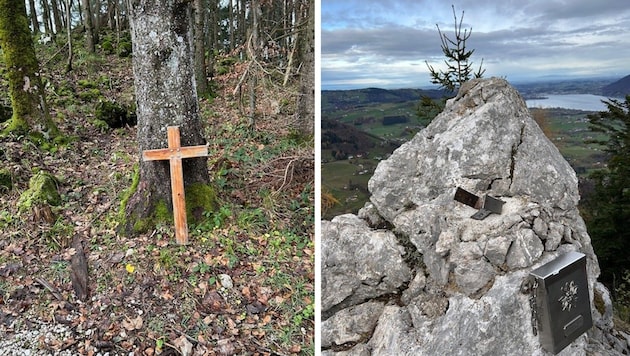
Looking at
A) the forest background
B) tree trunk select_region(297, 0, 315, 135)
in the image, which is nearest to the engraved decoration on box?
the forest background

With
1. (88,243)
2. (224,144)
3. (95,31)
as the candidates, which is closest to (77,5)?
(95,31)

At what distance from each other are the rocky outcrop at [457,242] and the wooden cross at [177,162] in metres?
0.96

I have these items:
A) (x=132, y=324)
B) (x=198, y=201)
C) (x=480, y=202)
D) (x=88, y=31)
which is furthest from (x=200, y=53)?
(x=480, y=202)

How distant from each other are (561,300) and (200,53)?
5164 millimetres

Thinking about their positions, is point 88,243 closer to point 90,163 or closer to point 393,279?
point 90,163

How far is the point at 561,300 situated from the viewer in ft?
6.50

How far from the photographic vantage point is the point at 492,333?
6.44 feet

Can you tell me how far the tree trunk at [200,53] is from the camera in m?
5.66

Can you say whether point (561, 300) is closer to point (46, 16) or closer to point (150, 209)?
point (150, 209)

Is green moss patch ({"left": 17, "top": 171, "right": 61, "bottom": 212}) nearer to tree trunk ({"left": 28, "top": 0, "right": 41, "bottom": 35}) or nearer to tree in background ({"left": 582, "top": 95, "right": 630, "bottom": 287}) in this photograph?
tree trunk ({"left": 28, "top": 0, "right": 41, "bottom": 35})

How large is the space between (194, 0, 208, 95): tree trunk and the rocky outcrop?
3771 millimetres

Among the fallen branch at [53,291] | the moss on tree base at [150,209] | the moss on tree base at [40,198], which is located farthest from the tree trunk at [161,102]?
the fallen branch at [53,291]

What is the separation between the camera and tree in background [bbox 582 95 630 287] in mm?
3578

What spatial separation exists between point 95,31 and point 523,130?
4.90 m
